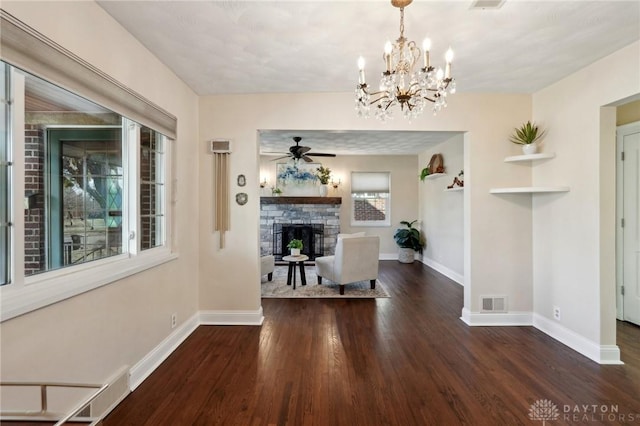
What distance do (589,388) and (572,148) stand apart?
207 centimetres

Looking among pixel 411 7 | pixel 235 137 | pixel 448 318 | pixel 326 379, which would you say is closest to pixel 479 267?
pixel 448 318

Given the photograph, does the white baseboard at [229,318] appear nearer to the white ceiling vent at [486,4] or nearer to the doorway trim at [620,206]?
the white ceiling vent at [486,4]

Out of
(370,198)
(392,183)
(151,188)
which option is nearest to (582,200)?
(151,188)

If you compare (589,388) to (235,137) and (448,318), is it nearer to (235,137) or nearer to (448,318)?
(448,318)

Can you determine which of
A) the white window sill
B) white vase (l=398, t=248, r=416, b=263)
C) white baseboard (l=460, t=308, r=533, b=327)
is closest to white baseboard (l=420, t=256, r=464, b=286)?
white vase (l=398, t=248, r=416, b=263)

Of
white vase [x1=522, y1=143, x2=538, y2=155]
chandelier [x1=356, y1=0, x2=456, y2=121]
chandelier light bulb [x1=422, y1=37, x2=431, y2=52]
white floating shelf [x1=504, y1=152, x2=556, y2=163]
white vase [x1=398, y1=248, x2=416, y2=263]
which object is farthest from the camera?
white vase [x1=398, y1=248, x2=416, y2=263]

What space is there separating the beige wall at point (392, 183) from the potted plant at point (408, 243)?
1.37ft

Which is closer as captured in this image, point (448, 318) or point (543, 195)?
point (543, 195)

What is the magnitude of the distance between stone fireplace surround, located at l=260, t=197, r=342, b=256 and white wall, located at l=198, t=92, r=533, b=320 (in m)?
3.77

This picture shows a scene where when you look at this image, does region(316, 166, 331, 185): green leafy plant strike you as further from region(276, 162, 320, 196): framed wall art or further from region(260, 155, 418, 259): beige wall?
region(260, 155, 418, 259): beige wall

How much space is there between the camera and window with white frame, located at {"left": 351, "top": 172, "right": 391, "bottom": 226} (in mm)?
7477

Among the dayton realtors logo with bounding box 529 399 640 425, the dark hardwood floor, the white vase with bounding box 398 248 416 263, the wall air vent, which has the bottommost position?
the dayton realtors logo with bounding box 529 399 640 425

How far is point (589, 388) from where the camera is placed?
218 cm

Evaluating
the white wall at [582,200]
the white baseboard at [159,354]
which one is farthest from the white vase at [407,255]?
the white baseboard at [159,354]
